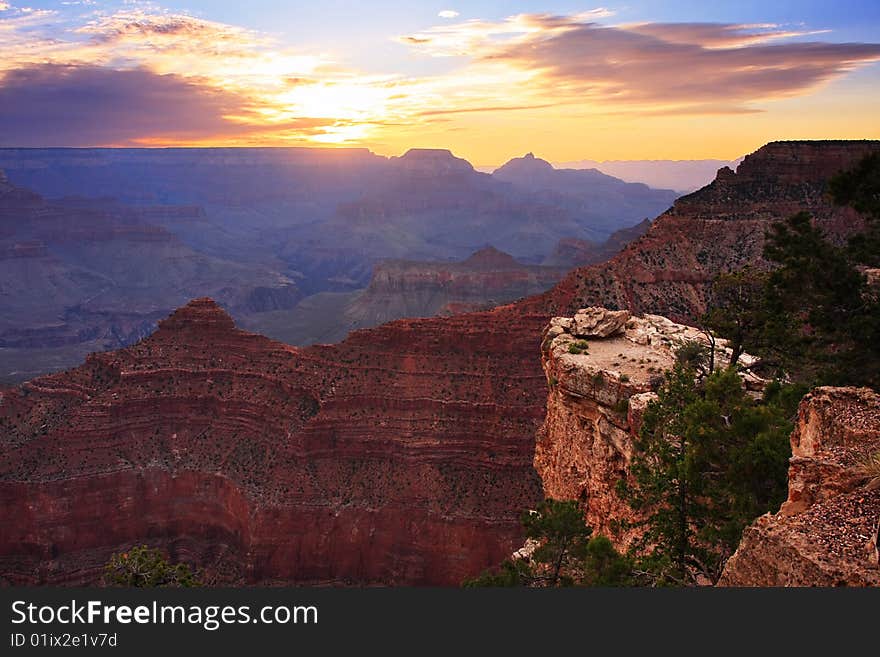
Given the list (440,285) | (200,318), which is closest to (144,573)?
(200,318)

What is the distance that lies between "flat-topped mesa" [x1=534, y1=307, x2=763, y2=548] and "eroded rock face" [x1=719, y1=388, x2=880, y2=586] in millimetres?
7257

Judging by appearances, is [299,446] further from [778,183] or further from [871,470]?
[778,183]

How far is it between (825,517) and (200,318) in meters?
51.8

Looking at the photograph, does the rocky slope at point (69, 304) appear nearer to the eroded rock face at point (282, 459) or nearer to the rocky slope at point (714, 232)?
the eroded rock face at point (282, 459)

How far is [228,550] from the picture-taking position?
4438cm

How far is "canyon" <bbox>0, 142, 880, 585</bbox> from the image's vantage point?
1655 inches

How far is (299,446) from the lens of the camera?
148ft

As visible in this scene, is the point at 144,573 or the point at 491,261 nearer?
the point at 144,573

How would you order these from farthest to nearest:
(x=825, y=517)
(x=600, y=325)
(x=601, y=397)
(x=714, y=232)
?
(x=714, y=232) → (x=600, y=325) → (x=601, y=397) → (x=825, y=517)

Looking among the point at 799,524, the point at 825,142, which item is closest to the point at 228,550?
the point at 799,524

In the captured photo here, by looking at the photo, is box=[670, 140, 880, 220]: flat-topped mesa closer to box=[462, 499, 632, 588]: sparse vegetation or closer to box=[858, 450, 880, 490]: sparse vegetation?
box=[462, 499, 632, 588]: sparse vegetation

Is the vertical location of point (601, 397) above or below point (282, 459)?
above

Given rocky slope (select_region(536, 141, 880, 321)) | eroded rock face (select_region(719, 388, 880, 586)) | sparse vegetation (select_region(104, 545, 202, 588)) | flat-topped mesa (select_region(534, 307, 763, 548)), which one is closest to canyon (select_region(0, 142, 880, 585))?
rocky slope (select_region(536, 141, 880, 321))

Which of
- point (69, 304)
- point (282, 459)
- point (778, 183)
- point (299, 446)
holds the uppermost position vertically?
point (778, 183)
